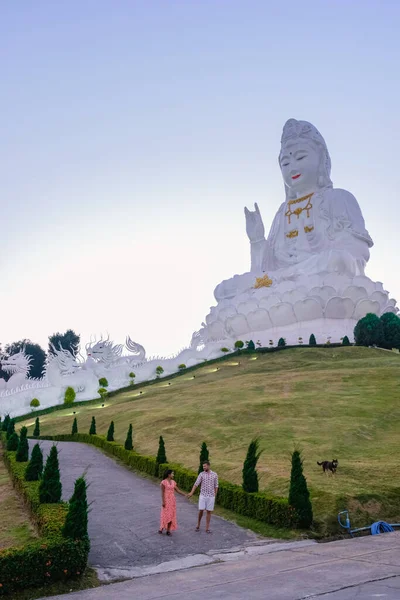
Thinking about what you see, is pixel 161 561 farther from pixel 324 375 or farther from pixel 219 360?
pixel 219 360

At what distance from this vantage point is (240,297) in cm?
4638

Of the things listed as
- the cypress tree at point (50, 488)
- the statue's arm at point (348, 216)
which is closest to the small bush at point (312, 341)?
the statue's arm at point (348, 216)

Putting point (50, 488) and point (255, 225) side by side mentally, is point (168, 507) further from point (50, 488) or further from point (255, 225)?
point (255, 225)

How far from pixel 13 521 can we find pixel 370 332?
28917 mm

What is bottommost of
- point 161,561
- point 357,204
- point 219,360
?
point 161,561

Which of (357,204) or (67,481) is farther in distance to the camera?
(357,204)

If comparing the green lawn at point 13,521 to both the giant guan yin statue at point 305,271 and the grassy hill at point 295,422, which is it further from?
the giant guan yin statue at point 305,271

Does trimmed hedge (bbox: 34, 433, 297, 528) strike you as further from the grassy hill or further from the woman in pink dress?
the woman in pink dress

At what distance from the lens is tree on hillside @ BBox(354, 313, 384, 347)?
34.9 metres

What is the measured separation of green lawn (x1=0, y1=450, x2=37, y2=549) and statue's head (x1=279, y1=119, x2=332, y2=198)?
38162 millimetres

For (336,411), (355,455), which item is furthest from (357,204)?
(355,455)

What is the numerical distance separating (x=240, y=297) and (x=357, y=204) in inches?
473

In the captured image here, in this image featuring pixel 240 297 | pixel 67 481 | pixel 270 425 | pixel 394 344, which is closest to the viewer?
pixel 67 481

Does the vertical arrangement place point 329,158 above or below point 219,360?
above
